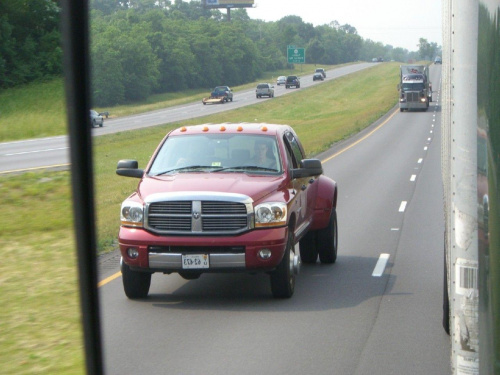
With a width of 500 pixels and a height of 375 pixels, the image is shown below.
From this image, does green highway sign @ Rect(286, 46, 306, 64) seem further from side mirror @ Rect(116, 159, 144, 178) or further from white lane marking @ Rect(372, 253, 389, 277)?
side mirror @ Rect(116, 159, 144, 178)

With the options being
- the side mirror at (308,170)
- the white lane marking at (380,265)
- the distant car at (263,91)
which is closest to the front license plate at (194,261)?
the side mirror at (308,170)

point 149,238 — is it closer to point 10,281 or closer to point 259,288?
point 259,288

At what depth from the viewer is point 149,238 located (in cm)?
920

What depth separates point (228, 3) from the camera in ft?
422

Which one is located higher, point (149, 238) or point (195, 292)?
point (149, 238)

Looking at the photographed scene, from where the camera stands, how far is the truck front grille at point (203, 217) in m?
9.16

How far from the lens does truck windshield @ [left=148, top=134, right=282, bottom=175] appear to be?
10.2m

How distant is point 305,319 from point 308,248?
350 cm

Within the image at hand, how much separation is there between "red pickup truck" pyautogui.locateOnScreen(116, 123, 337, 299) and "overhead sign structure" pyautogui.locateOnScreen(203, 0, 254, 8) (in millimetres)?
110866

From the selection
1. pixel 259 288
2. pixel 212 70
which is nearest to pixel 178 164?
pixel 259 288

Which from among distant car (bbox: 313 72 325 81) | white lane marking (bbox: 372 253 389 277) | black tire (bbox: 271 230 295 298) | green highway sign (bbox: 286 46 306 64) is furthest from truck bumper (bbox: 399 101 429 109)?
black tire (bbox: 271 230 295 298)

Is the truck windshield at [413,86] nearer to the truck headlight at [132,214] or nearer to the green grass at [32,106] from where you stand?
the green grass at [32,106]

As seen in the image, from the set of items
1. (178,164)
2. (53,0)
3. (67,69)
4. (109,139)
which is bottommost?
(109,139)

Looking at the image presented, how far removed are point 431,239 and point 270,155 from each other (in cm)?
493
